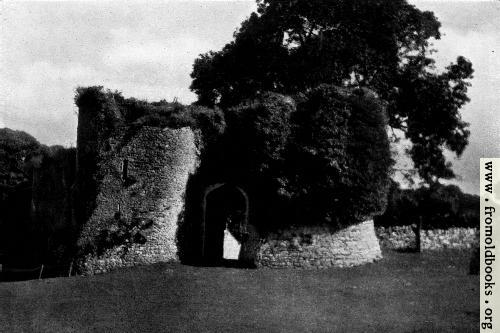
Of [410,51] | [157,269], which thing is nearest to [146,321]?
[157,269]

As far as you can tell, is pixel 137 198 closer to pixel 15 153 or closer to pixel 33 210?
pixel 33 210

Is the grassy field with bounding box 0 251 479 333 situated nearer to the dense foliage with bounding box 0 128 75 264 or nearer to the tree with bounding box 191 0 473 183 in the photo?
the dense foliage with bounding box 0 128 75 264

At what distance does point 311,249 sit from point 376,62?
1421 centimetres

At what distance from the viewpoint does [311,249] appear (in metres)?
24.4

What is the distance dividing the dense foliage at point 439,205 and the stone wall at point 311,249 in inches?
406

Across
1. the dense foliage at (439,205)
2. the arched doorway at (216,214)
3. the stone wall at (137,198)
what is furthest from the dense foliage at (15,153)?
the dense foliage at (439,205)

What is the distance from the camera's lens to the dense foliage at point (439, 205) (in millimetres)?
34562

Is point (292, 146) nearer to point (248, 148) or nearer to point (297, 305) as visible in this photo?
point (248, 148)

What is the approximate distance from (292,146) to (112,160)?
8594 mm

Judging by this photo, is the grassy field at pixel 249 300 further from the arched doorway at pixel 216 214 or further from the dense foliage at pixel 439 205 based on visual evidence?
the dense foliage at pixel 439 205

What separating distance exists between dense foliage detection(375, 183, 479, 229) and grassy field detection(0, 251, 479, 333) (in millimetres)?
10057

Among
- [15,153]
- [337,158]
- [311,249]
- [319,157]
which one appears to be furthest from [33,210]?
[337,158]

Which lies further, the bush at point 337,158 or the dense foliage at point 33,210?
the dense foliage at point 33,210

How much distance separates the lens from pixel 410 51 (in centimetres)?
3406
